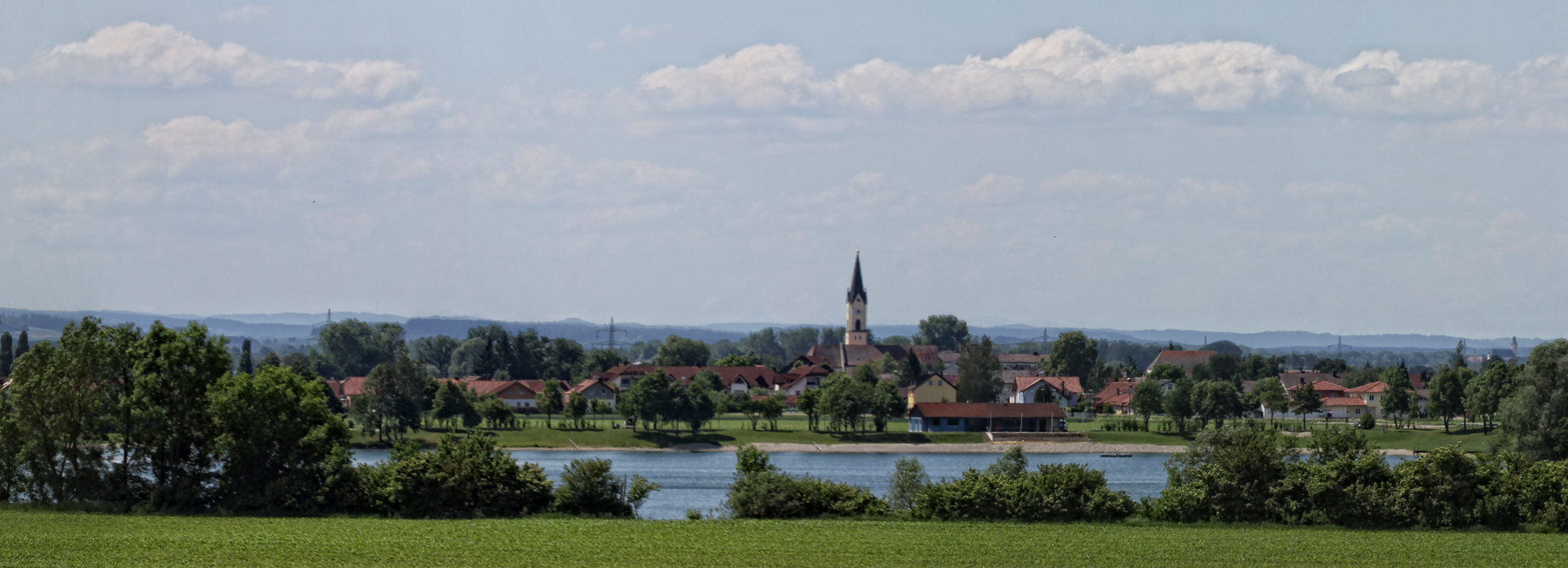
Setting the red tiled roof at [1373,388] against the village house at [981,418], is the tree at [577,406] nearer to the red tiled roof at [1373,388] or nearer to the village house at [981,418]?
the village house at [981,418]

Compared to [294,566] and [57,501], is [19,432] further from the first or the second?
[294,566]

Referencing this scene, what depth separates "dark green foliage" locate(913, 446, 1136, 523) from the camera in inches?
1371

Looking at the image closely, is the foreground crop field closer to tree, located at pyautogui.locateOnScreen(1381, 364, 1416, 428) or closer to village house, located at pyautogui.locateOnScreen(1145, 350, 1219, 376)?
tree, located at pyautogui.locateOnScreen(1381, 364, 1416, 428)

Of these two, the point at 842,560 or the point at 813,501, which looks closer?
the point at 842,560

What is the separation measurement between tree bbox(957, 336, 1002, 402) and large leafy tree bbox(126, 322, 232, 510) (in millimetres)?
87875

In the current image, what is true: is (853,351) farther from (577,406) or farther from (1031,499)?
(1031,499)

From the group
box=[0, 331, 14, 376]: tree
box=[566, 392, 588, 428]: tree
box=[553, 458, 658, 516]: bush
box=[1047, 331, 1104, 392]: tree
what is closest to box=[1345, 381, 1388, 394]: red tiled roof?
box=[1047, 331, 1104, 392]: tree

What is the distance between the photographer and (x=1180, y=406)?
336 ft

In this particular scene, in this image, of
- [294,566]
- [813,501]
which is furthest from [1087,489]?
[294,566]

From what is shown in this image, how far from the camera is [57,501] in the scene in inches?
1425

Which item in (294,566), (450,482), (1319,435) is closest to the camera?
(294,566)

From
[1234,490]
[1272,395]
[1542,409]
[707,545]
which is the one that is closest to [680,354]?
[1272,395]

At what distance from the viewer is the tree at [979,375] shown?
12056cm

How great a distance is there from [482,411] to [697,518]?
6219 cm
